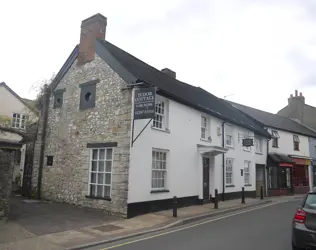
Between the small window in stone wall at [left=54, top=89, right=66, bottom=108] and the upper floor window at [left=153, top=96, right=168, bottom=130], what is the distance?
18.7 feet

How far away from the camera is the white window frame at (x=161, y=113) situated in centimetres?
1395

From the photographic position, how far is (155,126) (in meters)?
13.7

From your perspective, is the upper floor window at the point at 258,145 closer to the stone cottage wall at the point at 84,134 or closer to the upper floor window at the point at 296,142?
the upper floor window at the point at 296,142

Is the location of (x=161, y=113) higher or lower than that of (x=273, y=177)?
higher

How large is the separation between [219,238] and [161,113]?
7019 mm

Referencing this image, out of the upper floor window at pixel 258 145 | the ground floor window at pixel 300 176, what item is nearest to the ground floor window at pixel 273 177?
the upper floor window at pixel 258 145

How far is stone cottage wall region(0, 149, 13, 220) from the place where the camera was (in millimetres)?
10016

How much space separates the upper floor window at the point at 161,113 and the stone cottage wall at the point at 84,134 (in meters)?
1.82

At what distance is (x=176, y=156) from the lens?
575 inches

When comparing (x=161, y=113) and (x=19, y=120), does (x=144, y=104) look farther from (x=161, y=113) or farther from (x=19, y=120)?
(x=19, y=120)

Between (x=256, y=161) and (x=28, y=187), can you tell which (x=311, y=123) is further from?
(x=28, y=187)

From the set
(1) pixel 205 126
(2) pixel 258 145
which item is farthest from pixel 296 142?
(1) pixel 205 126

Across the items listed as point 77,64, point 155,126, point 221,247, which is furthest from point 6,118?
point 221,247

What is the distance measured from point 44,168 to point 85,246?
988cm
